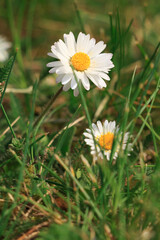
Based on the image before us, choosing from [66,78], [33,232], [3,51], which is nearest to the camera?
[33,232]

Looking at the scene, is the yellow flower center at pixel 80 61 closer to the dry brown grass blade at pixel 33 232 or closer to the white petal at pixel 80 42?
the white petal at pixel 80 42

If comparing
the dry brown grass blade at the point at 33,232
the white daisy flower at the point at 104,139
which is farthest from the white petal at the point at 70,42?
the dry brown grass blade at the point at 33,232

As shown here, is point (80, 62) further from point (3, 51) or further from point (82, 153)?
point (3, 51)

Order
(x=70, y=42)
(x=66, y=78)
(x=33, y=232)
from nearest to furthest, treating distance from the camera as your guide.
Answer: (x=33, y=232) → (x=66, y=78) → (x=70, y=42)

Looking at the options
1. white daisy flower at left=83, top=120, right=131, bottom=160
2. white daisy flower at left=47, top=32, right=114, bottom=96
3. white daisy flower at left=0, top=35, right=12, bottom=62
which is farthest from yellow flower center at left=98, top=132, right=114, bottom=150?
white daisy flower at left=0, top=35, right=12, bottom=62

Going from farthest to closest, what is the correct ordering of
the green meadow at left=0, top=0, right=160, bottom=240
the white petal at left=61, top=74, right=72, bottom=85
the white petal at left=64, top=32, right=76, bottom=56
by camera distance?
the white petal at left=64, top=32, right=76, bottom=56
the white petal at left=61, top=74, right=72, bottom=85
the green meadow at left=0, top=0, right=160, bottom=240

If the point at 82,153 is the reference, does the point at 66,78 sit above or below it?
above

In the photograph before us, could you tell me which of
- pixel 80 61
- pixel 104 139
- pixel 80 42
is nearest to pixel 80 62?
pixel 80 61

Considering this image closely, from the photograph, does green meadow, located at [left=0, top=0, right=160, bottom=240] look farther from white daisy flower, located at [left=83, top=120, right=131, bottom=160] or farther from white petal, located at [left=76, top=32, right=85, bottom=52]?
white petal, located at [left=76, top=32, right=85, bottom=52]
